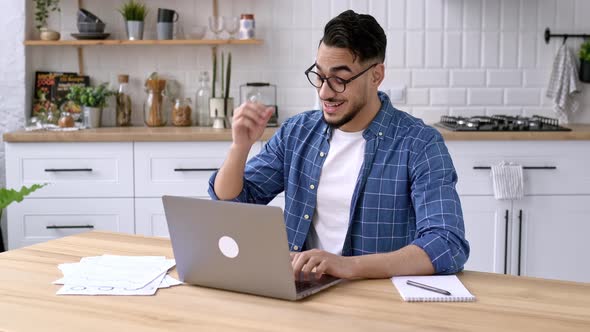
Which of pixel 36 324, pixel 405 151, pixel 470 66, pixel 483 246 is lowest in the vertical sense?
pixel 483 246

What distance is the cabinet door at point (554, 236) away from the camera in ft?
13.0

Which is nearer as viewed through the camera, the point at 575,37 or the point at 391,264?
the point at 391,264

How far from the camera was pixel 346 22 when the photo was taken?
2262 mm

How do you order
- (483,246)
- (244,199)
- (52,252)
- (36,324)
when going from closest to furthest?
(36,324) < (52,252) < (244,199) < (483,246)

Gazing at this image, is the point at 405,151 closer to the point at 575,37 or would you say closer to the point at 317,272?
the point at 317,272

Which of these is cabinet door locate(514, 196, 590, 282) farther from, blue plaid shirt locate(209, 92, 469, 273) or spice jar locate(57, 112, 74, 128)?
spice jar locate(57, 112, 74, 128)

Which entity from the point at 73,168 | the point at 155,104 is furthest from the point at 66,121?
the point at 155,104

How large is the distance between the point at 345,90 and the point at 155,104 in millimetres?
2344

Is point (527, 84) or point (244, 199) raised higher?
point (527, 84)

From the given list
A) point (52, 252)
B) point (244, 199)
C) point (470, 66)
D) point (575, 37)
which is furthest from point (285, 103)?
point (52, 252)

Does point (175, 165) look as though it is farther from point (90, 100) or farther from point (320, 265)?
point (320, 265)

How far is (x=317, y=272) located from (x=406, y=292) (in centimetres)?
21

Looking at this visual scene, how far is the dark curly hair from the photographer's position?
7.38 feet

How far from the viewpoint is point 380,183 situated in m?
2.31
